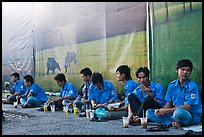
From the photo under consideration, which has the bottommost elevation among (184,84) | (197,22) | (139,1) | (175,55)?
(184,84)

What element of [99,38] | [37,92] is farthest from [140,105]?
[37,92]

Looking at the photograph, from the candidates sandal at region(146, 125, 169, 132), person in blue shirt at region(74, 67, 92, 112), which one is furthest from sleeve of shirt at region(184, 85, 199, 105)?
person in blue shirt at region(74, 67, 92, 112)

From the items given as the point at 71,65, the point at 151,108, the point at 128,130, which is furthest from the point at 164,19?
the point at 71,65

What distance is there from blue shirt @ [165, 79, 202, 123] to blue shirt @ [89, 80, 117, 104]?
143cm

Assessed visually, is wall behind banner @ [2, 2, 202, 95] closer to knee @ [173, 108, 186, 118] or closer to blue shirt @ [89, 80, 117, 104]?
blue shirt @ [89, 80, 117, 104]

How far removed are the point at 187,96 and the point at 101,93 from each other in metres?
1.83

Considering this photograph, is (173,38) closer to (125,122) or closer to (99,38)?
(125,122)

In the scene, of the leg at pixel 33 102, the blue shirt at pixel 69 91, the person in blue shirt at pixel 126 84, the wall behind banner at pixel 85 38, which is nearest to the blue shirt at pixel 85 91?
the blue shirt at pixel 69 91

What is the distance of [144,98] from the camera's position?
497 centimetres

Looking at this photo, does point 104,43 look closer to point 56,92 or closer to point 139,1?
point 139,1

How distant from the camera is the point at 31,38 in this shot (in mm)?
9633

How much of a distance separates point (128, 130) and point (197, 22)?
169 centimetres

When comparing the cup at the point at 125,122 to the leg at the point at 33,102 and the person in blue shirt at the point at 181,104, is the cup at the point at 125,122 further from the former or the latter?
the leg at the point at 33,102

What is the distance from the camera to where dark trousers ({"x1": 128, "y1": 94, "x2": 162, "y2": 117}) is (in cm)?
488
